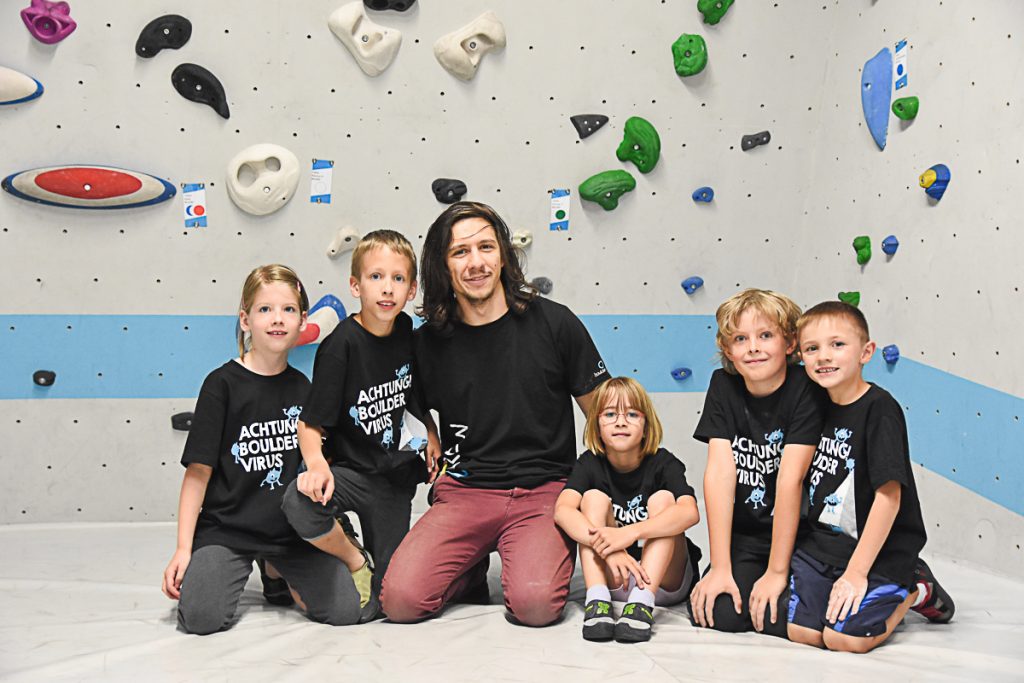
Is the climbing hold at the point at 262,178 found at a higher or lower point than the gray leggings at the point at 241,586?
higher

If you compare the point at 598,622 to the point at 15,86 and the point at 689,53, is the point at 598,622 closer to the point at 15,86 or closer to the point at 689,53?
the point at 689,53

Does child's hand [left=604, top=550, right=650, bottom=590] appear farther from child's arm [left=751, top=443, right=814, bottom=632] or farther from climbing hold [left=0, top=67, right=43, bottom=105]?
climbing hold [left=0, top=67, right=43, bottom=105]

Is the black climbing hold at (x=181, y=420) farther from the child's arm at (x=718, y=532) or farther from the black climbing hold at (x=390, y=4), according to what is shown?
the child's arm at (x=718, y=532)

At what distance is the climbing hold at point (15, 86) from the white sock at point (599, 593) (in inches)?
90.2

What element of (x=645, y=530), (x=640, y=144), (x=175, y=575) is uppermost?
(x=640, y=144)

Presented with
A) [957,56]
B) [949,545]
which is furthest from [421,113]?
[949,545]

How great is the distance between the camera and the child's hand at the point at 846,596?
1910 millimetres

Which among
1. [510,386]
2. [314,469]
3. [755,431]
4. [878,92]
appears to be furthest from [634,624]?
[878,92]

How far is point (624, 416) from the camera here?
84.9 inches

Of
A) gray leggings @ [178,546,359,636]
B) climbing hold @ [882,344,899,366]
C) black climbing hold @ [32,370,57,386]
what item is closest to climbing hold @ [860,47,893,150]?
climbing hold @ [882,344,899,366]

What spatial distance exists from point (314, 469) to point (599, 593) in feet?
2.26

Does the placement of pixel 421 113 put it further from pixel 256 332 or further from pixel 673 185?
pixel 256 332

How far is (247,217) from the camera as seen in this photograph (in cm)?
310

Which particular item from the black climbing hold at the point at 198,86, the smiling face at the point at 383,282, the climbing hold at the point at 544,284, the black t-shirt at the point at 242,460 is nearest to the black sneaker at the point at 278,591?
the black t-shirt at the point at 242,460
